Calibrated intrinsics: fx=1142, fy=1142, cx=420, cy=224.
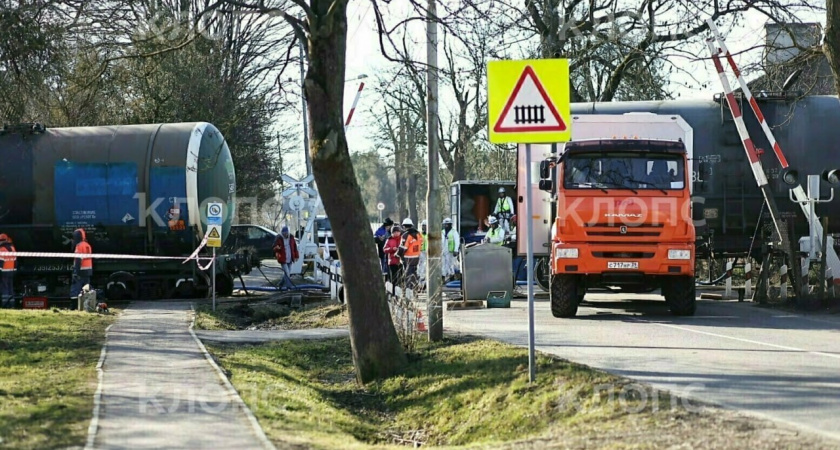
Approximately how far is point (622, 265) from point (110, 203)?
493 inches

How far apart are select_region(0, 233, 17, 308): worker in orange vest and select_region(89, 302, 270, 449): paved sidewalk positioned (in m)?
9.03

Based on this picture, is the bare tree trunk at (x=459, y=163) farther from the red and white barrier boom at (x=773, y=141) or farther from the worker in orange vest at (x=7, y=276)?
the worker in orange vest at (x=7, y=276)

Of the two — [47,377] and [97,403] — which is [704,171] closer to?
[47,377]

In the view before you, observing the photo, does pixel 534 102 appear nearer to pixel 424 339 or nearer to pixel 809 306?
pixel 424 339

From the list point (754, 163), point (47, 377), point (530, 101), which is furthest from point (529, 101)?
point (754, 163)

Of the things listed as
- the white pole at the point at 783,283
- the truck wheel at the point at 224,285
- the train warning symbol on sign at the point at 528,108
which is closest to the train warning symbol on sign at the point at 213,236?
the truck wheel at the point at 224,285

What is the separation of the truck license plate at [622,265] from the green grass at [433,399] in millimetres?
4464

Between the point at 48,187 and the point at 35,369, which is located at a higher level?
the point at 48,187

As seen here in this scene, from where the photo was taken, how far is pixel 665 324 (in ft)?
57.7

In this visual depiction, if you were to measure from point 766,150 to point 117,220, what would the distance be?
1418 centimetres

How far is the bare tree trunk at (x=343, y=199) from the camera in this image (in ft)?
41.0

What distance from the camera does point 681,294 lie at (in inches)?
744

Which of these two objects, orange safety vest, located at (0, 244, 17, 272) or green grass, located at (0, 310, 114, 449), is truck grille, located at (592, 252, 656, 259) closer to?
green grass, located at (0, 310, 114, 449)

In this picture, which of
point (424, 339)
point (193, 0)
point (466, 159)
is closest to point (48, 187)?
point (193, 0)
